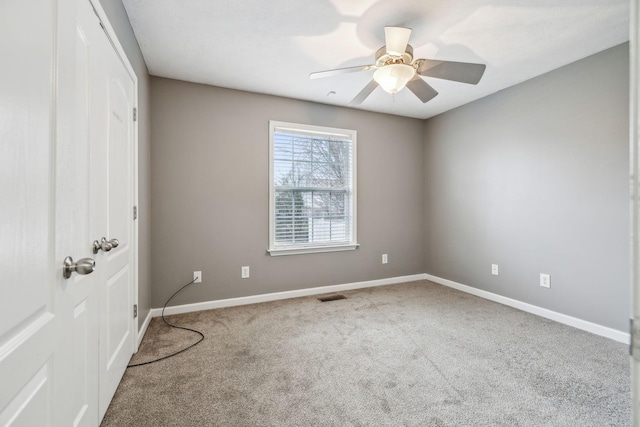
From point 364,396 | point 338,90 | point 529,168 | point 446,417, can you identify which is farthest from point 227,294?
point 529,168

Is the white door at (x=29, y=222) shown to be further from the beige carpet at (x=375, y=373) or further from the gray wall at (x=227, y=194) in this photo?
the gray wall at (x=227, y=194)

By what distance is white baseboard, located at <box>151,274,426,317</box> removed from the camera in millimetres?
3018

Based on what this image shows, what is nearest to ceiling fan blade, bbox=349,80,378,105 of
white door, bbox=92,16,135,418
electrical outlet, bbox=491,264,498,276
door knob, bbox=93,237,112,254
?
white door, bbox=92,16,135,418

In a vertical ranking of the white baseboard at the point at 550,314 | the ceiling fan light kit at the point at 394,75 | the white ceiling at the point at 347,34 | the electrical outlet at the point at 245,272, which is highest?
the white ceiling at the point at 347,34

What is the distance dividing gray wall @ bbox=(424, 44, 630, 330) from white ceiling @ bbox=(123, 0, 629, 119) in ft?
1.13

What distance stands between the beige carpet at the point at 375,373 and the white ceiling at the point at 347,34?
2.44m

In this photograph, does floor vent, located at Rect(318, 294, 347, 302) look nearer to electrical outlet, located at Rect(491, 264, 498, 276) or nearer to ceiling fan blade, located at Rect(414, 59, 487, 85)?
electrical outlet, located at Rect(491, 264, 498, 276)

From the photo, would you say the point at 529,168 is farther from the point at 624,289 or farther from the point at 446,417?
the point at 446,417

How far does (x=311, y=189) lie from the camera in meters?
3.66

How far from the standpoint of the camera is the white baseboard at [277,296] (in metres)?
3.02

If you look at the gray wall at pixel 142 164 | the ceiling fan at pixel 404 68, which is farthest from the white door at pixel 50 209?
the ceiling fan at pixel 404 68

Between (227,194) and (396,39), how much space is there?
223 cm

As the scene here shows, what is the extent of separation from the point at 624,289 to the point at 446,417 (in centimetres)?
207

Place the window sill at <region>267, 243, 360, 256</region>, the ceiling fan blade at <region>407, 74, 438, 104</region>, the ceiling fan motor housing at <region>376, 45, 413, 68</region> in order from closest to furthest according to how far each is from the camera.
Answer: the ceiling fan motor housing at <region>376, 45, 413, 68</region>, the ceiling fan blade at <region>407, 74, 438, 104</region>, the window sill at <region>267, 243, 360, 256</region>
